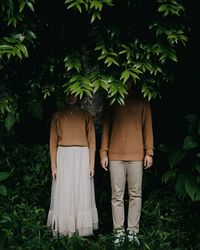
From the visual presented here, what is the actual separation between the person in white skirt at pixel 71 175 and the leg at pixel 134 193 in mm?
520

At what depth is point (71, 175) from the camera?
Result: 22.8ft

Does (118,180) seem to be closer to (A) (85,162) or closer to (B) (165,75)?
(A) (85,162)

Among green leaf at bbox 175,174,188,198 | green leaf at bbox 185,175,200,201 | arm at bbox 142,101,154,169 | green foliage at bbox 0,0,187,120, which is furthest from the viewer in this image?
green leaf at bbox 175,174,188,198

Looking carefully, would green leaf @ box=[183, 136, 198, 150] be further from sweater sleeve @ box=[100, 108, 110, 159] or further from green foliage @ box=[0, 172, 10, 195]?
green foliage @ box=[0, 172, 10, 195]

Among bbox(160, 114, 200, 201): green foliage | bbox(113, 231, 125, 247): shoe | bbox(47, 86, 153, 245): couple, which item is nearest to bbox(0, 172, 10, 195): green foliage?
bbox(47, 86, 153, 245): couple

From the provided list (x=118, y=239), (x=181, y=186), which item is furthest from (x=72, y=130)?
(x=181, y=186)

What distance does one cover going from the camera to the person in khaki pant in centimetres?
700

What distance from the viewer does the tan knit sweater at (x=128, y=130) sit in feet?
23.0

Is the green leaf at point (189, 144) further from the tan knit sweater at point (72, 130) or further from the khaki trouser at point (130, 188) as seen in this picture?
the tan knit sweater at point (72, 130)

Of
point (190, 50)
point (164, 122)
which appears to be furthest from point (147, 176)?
point (190, 50)

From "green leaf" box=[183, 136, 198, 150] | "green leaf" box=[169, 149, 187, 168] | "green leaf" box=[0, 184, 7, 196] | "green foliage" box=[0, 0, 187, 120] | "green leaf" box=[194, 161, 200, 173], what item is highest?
"green foliage" box=[0, 0, 187, 120]

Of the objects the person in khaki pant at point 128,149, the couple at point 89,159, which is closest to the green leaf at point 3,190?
the couple at point 89,159

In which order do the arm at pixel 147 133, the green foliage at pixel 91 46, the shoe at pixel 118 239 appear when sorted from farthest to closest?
the arm at pixel 147 133, the shoe at pixel 118 239, the green foliage at pixel 91 46

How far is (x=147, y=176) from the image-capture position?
812 cm
